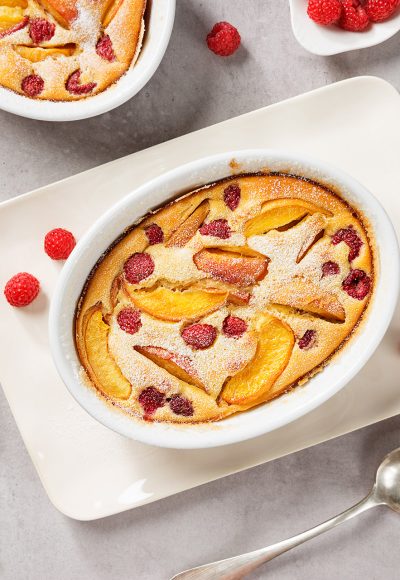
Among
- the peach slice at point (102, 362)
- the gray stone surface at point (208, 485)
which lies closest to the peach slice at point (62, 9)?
the gray stone surface at point (208, 485)

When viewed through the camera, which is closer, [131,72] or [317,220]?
[317,220]

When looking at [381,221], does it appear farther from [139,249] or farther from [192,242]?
[139,249]

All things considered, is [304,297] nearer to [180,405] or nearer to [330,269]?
[330,269]

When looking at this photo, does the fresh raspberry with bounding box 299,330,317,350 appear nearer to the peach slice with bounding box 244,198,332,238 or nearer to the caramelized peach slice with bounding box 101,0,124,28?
the peach slice with bounding box 244,198,332,238

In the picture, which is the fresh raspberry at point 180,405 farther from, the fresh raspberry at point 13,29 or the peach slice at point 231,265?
the fresh raspberry at point 13,29

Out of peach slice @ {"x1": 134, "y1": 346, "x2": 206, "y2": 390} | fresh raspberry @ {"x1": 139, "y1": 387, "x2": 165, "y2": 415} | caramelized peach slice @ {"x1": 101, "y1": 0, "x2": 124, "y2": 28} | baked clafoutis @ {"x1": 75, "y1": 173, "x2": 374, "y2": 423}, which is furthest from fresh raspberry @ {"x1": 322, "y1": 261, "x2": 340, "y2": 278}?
caramelized peach slice @ {"x1": 101, "y1": 0, "x2": 124, "y2": 28}

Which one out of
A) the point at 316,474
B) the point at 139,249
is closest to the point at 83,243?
the point at 139,249

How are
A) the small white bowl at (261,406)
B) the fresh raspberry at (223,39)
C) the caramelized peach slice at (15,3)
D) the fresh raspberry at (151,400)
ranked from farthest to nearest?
the fresh raspberry at (223,39) < the caramelized peach slice at (15,3) < the fresh raspberry at (151,400) < the small white bowl at (261,406)
